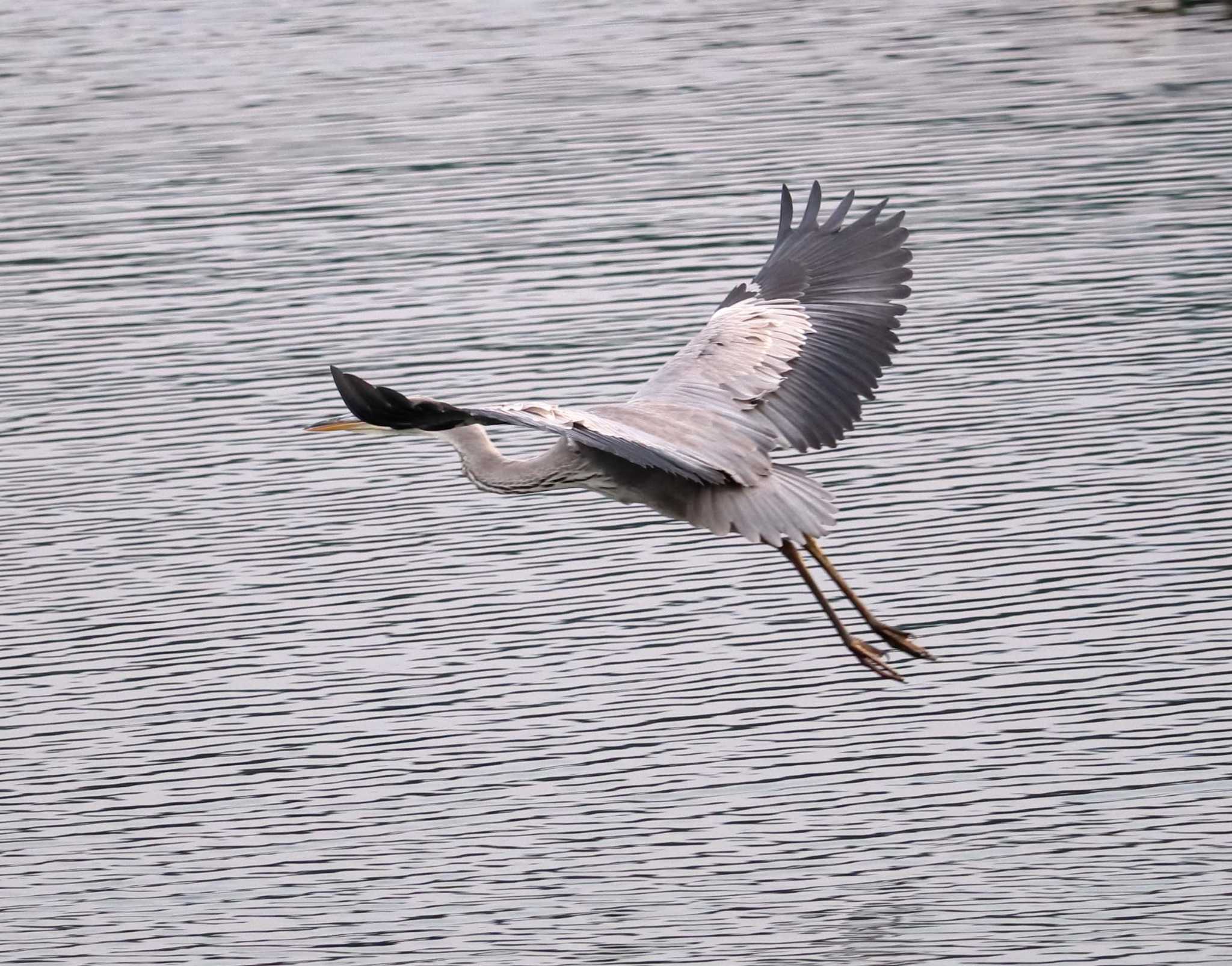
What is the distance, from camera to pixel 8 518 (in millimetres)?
13836

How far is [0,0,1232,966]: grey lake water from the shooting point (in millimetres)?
9281

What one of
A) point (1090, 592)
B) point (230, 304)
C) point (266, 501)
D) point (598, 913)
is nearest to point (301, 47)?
point (230, 304)

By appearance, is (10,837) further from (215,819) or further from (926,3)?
(926,3)

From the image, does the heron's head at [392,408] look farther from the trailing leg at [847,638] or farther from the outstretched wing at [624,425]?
the trailing leg at [847,638]

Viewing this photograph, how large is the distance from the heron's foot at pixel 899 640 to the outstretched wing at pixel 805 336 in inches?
32.6

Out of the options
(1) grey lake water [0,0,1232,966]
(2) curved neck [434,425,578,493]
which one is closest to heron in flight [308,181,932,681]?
(2) curved neck [434,425,578,493]

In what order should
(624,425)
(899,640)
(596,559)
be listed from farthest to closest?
(596,559)
(899,640)
(624,425)

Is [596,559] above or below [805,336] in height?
below

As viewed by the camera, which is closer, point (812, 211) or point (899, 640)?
point (899, 640)

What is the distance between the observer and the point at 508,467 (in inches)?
363

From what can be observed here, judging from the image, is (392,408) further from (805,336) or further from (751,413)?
(805,336)

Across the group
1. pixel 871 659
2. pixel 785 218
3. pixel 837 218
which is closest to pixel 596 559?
pixel 785 218

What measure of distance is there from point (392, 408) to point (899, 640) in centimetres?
294

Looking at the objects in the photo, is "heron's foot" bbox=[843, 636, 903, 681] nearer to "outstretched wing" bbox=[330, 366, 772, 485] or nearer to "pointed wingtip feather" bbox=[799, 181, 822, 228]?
"outstretched wing" bbox=[330, 366, 772, 485]
